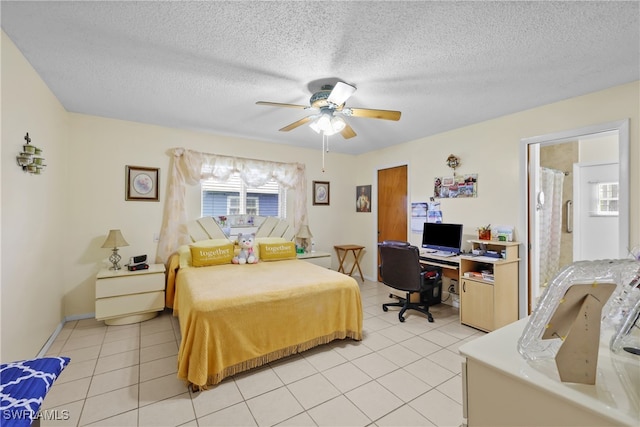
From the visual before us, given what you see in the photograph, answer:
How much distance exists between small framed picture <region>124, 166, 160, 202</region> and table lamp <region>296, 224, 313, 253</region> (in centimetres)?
222

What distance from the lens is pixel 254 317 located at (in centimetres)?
231

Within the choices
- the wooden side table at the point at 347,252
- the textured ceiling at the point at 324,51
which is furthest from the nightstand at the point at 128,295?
the wooden side table at the point at 347,252

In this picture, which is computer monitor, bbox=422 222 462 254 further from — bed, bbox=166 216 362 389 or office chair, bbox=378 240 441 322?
bed, bbox=166 216 362 389

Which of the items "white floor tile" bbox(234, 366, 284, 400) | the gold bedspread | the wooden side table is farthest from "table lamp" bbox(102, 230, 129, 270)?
the wooden side table

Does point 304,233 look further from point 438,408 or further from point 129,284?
point 438,408

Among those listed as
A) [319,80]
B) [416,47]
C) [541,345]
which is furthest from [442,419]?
[319,80]

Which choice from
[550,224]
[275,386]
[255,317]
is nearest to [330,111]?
[255,317]

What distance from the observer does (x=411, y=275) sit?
10.7 ft

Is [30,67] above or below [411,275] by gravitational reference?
above

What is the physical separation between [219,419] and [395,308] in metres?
2.64

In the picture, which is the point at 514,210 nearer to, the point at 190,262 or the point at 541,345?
the point at 541,345

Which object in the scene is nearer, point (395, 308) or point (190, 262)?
point (190, 262)

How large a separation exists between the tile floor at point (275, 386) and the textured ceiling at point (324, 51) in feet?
8.30

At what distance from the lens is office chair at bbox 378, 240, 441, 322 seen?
3.21 metres
